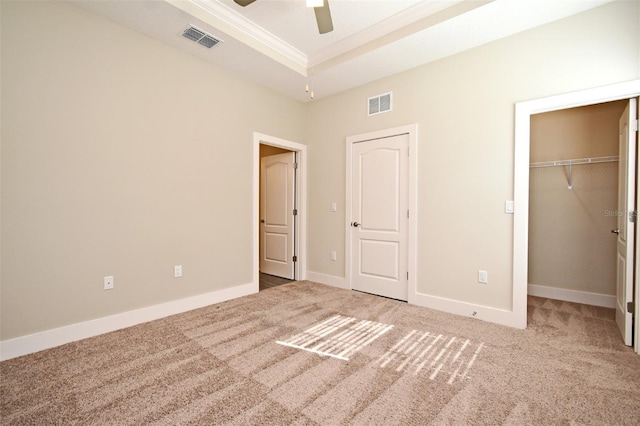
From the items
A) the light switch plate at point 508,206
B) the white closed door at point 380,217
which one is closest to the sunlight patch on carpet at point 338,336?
the white closed door at point 380,217

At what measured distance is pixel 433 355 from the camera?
2193 millimetres

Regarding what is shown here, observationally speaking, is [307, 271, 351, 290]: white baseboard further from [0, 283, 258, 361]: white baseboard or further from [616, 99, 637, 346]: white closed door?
[616, 99, 637, 346]: white closed door

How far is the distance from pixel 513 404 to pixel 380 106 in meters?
3.25

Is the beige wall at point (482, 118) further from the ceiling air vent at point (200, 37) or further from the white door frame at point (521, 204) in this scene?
the ceiling air vent at point (200, 37)

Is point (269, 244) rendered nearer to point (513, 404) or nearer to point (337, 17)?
point (337, 17)

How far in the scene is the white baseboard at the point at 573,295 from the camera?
3.31 m

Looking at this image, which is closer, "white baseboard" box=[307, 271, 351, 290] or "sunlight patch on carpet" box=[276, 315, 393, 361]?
"sunlight patch on carpet" box=[276, 315, 393, 361]

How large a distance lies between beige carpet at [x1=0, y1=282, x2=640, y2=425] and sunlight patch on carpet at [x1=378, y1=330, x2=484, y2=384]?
0.04 feet

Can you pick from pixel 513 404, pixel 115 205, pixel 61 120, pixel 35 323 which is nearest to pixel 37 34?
pixel 61 120

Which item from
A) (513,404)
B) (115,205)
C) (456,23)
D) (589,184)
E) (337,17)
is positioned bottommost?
(513,404)

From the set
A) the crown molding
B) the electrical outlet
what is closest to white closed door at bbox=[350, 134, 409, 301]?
the crown molding

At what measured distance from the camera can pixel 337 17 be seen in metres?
2.84

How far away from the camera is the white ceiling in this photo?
2.45 meters

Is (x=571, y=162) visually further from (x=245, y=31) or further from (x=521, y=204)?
(x=245, y=31)
